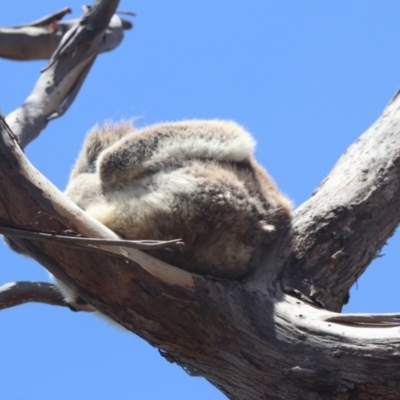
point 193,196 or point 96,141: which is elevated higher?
point 96,141

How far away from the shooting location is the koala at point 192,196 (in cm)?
323

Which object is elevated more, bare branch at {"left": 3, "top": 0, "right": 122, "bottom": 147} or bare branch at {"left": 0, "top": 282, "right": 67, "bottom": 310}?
bare branch at {"left": 3, "top": 0, "right": 122, "bottom": 147}

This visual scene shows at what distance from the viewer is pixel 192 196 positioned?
3.23 meters

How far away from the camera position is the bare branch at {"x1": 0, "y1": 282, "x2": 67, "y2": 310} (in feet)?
12.2

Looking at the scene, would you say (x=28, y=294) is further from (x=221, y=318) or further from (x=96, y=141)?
(x=221, y=318)

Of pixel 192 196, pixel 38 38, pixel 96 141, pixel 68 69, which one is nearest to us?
pixel 192 196

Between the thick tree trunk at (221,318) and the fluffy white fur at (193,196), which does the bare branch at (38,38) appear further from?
the thick tree trunk at (221,318)

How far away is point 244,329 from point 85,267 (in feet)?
2.29

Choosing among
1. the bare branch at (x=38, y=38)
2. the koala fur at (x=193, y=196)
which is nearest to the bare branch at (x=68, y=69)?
the bare branch at (x=38, y=38)

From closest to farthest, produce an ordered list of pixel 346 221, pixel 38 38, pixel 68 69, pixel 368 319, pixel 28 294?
pixel 368 319, pixel 346 221, pixel 28 294, pixel 68 69, pixel 38 38

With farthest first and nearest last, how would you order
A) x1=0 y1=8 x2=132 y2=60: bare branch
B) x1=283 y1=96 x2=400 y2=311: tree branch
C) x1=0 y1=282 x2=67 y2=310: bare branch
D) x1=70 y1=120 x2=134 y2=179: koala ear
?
1. x1=0 y1=8 x2=132 y2=60: bare branch
2. x1=70 y1=120 x2=134 y2=179: koala ear
3. x1=0 y1=282 x2=67 y2=310: bare branch
4. x1=283 y1=96 x2=400 y2=311: tree branch

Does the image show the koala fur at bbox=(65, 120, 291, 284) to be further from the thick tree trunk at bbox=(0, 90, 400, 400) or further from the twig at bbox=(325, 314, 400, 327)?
the twig at bbox=(325, 314, 400, 327)

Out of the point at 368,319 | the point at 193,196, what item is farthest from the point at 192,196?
the point at 368,319

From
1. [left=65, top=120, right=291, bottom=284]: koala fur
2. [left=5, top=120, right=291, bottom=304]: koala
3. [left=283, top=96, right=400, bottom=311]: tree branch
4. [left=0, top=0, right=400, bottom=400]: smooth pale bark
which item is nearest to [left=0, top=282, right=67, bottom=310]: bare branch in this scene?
[left=5, top=120, right=291, bottom=304]: koala
